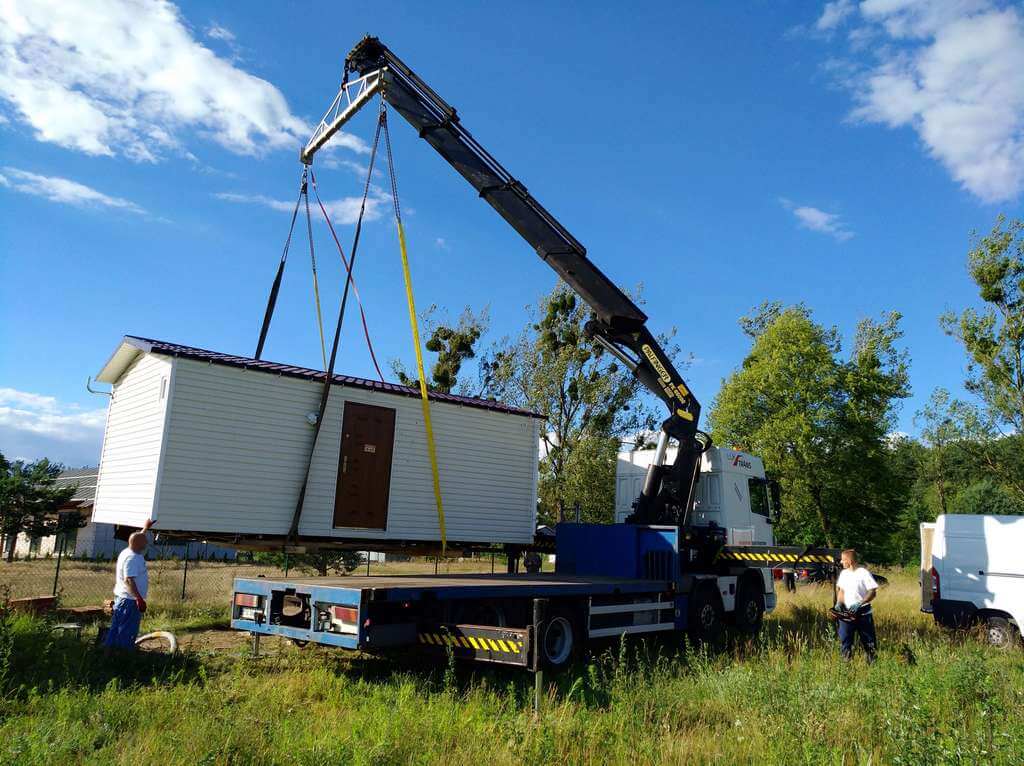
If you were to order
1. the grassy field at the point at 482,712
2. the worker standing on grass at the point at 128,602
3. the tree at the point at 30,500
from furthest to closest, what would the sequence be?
the tree at the point at 30,500 < the worker standing on grass at the point at 128,602 < the grassy field at the point at 482,712

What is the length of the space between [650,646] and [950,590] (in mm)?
4973

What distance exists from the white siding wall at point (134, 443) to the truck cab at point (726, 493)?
7.87m

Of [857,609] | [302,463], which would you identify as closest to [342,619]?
[302,463]

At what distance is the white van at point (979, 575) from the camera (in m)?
11.5

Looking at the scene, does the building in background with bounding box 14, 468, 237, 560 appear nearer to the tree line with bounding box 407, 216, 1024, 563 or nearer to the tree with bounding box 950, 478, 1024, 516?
the tree line with bounding box 407, 216, 1024, 563

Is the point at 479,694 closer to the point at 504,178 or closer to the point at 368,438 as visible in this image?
the point at 368,438

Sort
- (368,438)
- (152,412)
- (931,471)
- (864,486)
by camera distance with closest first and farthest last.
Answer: (152,412) < (368,438) < (864,486) < (931,471)

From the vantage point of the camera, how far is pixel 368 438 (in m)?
11.7

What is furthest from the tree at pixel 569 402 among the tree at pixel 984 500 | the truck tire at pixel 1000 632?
the tree at pixel 984 500

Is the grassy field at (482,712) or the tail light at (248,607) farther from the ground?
the tail light at (248,607)

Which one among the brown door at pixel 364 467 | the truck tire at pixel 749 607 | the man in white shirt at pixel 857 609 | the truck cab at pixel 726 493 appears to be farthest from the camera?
the truck cab at pixel 726 493

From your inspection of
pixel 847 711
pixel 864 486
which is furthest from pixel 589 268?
pixel 864 486

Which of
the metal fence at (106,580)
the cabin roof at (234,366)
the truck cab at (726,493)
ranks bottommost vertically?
the metal fence at (106,580)

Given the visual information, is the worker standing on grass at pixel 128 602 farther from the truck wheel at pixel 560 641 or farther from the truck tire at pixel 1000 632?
the truck tire at pixel 1000 632
